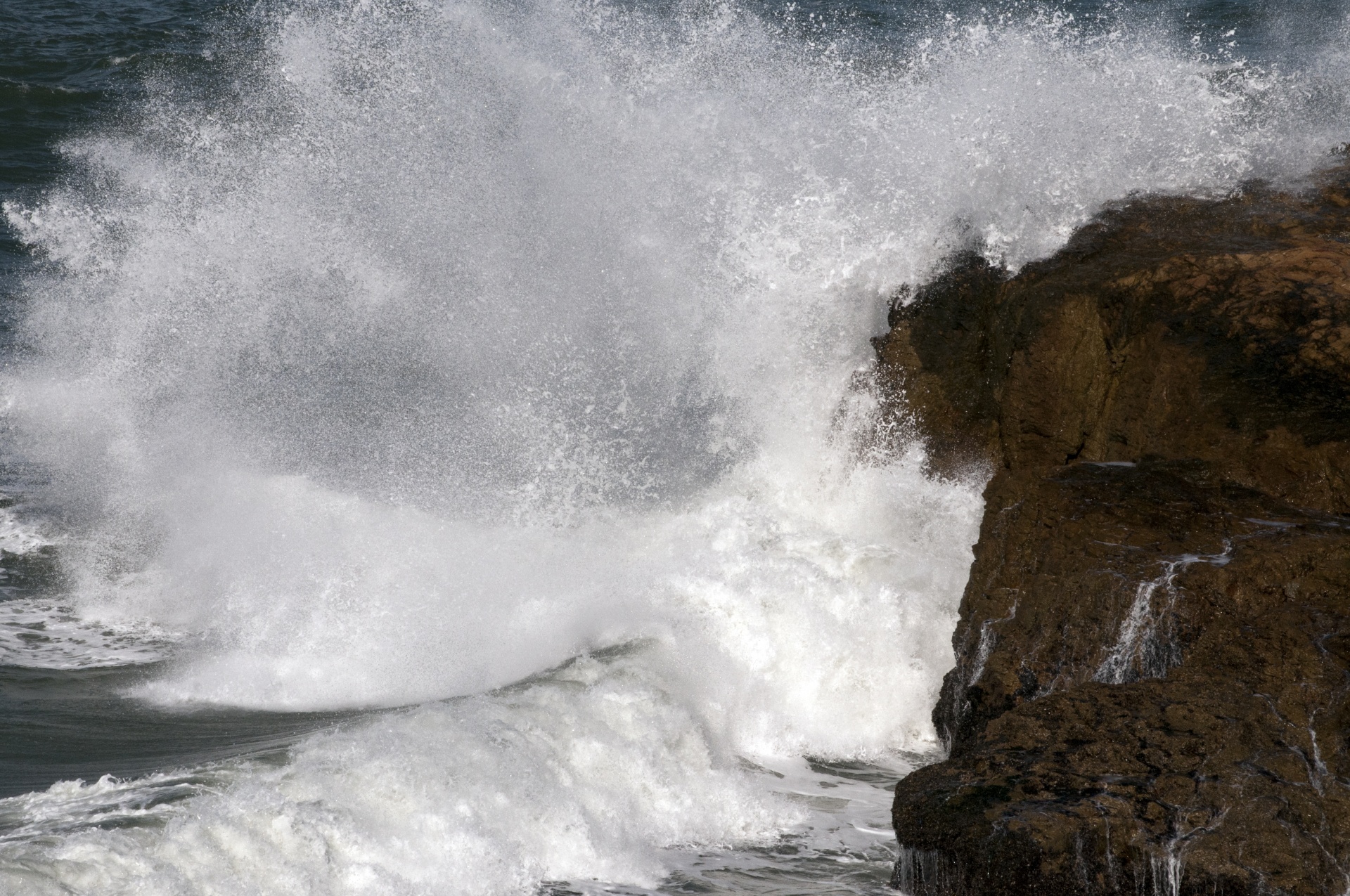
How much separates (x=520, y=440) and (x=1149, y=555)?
431 centimetres

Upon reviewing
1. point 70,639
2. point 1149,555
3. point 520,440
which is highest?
point 520,440

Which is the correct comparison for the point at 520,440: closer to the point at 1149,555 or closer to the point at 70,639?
the point at 70,639

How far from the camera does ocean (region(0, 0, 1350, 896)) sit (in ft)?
16.2

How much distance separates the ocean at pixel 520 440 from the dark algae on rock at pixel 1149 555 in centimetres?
49

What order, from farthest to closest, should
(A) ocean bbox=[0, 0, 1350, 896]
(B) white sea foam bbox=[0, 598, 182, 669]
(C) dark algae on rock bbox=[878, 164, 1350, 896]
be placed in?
(B) white sea foam bbox=[0, 598, 182, 669]
(A) ocean bbox=[0, 0, 1350, 896]
(C) dark algae on rock bbox=[878, 164, 1350, 896]

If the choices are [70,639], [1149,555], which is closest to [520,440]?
[70,639]

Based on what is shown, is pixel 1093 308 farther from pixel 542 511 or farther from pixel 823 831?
pixel 542 511

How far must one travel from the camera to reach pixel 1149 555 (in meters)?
5.20

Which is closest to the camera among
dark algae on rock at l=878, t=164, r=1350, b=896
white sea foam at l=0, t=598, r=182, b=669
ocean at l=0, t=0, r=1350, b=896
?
dark algae on rock at l=878, t=164, r=1350, b=896

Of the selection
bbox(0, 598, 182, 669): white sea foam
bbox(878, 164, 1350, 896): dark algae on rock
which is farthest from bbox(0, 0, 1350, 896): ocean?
bbox(878, 164, 1350, 896): dark algae on rock

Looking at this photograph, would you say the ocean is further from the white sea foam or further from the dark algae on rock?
the dark algae on rock

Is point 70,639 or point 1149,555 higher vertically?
point 1149,555

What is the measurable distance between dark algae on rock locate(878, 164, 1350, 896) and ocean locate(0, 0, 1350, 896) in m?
0.49

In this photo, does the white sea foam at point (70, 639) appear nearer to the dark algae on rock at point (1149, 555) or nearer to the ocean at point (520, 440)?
the ocean at point (520, 440)
